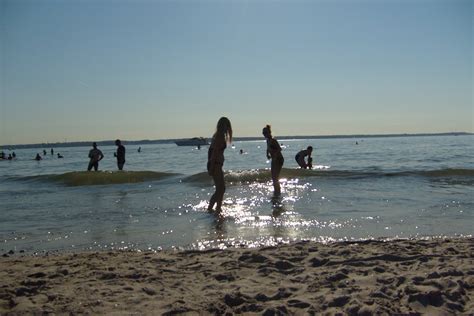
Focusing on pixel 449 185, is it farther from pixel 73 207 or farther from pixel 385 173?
pixel 73 207

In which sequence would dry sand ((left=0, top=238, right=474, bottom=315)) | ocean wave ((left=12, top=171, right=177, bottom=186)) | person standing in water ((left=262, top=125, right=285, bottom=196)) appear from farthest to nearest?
ocean wave ((left=12, top=171, right=177, bottom=186)) → person standing in water ((left=262, top=125, right=285, bottom=196)) → dry sand ((left=0, top=238, right=474, bottom=315))

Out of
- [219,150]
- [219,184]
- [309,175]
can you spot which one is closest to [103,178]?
[309,175]

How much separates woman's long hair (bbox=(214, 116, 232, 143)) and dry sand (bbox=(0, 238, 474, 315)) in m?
3.63

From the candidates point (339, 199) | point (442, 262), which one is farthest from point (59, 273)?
point (339, 199)

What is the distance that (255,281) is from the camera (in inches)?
181

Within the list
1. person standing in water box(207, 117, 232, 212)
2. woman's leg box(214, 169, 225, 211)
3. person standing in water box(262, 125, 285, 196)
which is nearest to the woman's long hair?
person standing in water box(207, 117, 232, 212)

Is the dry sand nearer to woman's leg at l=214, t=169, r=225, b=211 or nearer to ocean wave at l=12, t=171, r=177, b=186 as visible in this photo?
woman's leg at l=214, t=169, r=225, b=211

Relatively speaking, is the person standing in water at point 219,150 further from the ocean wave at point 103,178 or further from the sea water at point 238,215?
the ocean wave at point 103,178

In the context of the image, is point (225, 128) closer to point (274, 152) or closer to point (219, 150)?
point (219, 150)

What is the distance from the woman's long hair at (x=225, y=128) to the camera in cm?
916

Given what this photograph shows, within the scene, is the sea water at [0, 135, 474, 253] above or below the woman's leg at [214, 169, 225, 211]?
below

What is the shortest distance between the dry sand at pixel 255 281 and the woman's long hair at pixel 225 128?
3.63 meters

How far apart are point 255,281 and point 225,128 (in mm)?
5013

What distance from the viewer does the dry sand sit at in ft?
12.8
